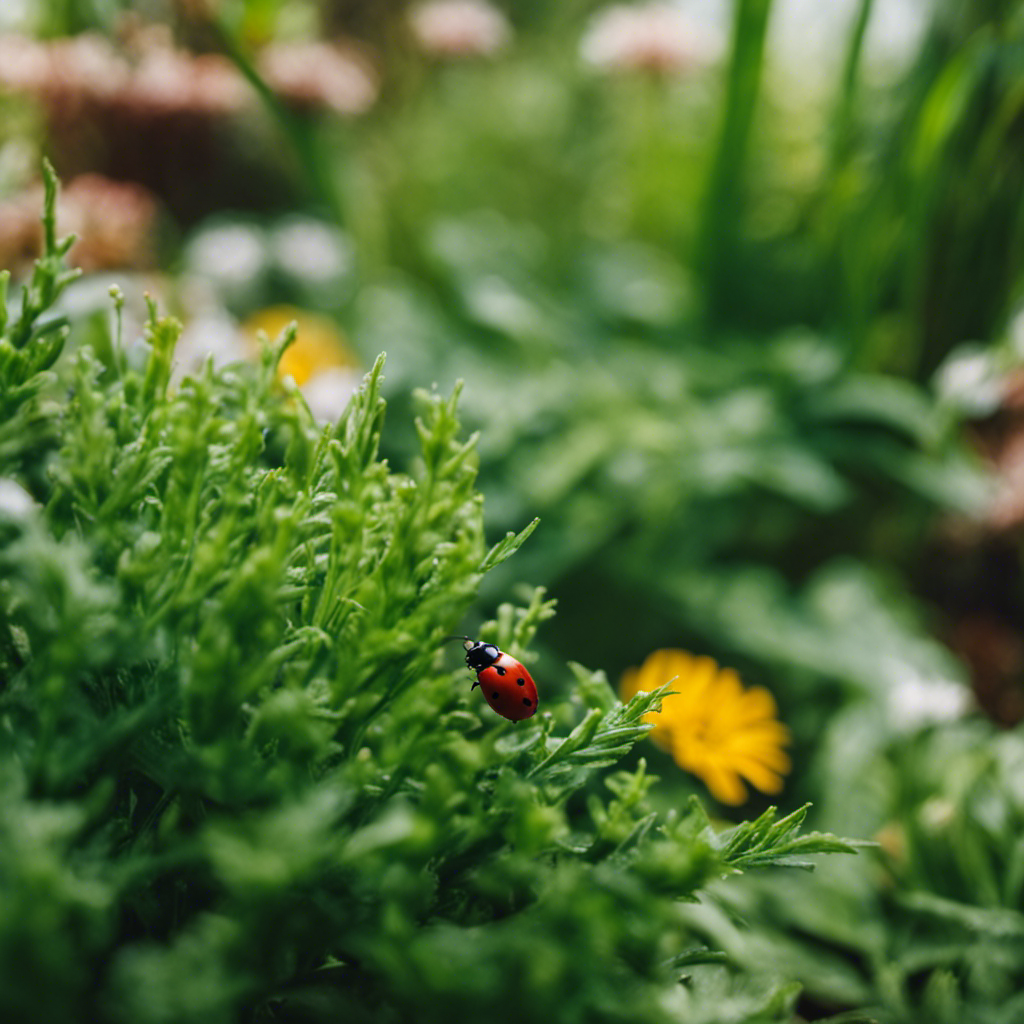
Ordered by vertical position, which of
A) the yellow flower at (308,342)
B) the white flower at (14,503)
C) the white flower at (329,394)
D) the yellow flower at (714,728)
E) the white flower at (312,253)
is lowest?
the yellow flower at (714,728)

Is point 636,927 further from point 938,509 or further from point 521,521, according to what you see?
point 938,509

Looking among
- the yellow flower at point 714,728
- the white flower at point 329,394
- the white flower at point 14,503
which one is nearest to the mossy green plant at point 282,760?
the white flower at point 14,503

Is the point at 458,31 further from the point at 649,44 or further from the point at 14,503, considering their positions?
the point at 14,503

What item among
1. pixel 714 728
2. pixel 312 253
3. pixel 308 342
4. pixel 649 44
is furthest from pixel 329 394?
pixel 649 44

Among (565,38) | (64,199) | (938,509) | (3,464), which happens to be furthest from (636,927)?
(565,38)

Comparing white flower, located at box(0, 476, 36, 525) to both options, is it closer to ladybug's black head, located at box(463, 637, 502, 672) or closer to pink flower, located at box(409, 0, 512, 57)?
ladybug's black head, located at box(463, 637, 502, 672)

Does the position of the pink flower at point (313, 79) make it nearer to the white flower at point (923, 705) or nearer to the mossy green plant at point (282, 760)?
the mossy green plant at point (282, 760)
